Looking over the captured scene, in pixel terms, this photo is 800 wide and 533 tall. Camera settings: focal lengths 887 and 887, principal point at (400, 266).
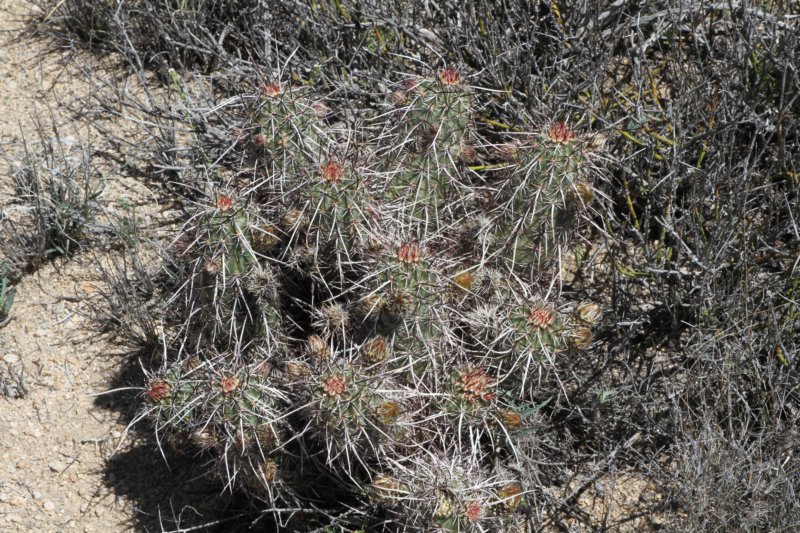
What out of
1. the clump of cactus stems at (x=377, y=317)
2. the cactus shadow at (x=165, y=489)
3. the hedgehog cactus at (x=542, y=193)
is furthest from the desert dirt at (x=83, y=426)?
the hedgehog cactus at (x=542, y=193)

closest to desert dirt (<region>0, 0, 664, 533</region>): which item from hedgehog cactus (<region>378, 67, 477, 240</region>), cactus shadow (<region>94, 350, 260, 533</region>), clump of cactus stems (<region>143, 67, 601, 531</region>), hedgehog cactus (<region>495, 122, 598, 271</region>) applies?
cactus shadow (<region>94, 350, 260, 533</region>)

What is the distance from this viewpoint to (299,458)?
3.05 meters

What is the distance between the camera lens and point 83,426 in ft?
11.7

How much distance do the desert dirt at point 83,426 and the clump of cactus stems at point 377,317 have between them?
15.4 inches

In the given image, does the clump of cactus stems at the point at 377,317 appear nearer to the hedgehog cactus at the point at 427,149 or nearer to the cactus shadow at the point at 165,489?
the hedgehog cactus at the point at 427,149

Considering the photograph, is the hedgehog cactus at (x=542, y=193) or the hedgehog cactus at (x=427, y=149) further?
the hedgehog cactus at (x=427, y=149)

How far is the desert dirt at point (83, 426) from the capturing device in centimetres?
334

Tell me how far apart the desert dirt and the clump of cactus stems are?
15.4 inches

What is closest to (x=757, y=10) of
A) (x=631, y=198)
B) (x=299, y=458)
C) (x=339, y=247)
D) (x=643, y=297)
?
(x=631, y=198)

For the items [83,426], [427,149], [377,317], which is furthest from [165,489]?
[427,149]

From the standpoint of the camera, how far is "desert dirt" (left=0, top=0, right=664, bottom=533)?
334 cm

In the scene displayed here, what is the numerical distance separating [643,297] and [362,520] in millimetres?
1584

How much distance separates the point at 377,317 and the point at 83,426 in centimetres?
150

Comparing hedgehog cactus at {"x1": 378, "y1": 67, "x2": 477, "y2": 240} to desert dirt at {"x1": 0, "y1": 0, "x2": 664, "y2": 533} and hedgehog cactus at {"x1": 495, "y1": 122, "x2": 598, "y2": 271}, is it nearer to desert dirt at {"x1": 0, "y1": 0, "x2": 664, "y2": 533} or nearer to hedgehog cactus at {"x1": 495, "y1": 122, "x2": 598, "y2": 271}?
hedgehog cactus at {"x1": 495, "y1": 122, "x2": 598, "y2": 271}
